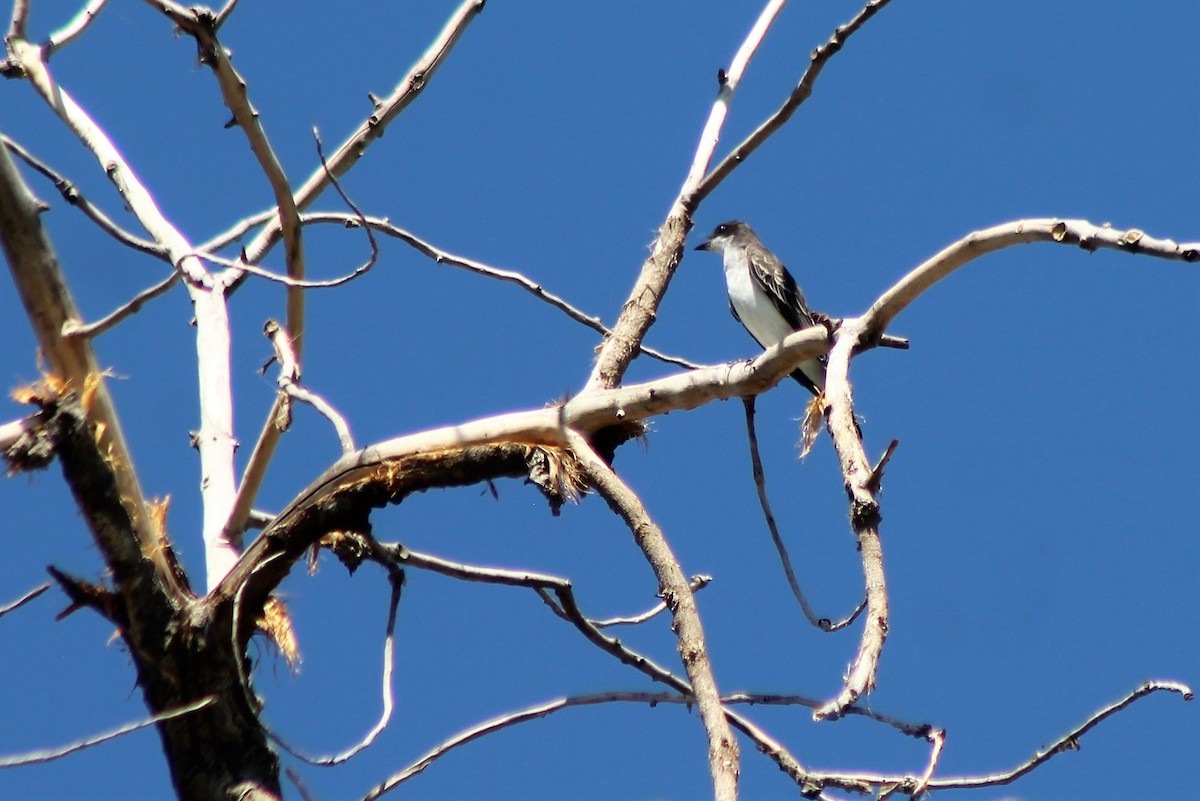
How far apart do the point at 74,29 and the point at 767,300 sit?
5.66 meters

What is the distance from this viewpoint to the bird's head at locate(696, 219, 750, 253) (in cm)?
1162

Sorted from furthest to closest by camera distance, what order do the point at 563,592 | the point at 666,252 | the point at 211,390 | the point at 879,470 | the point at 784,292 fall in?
the point at 784,292 → the point at 666,252 → the point at 211,390 → the point at 563,592 → the point at 879,470

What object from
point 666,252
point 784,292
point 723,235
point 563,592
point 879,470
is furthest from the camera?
point 723,235

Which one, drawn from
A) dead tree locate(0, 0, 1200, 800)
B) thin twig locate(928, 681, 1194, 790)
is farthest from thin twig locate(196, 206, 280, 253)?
thin twig locate(928, 681, 1194, 790)

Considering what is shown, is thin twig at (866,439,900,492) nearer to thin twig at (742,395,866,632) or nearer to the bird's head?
thin twig at (742,395,866,632)

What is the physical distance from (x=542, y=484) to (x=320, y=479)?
2.89 ft

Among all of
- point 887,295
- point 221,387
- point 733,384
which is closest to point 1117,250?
point 887,295

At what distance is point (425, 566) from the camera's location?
504 centimetres

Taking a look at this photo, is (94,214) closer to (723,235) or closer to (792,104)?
(792,104)

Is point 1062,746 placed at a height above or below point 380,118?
below

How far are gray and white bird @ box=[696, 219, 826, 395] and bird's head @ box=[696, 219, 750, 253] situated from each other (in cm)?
50

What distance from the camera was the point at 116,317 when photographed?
4.52 meters

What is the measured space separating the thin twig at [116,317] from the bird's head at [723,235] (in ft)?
24.4

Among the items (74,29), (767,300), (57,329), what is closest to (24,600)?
(57,329)
